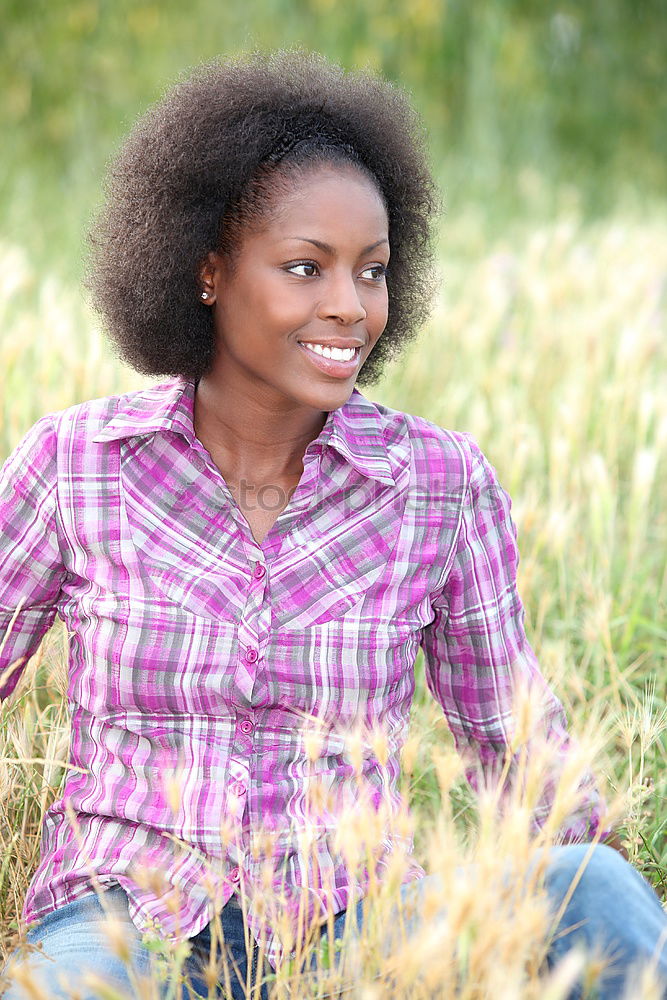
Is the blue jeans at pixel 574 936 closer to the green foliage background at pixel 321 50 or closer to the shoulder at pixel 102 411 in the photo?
the shoulder at pixel 102 411

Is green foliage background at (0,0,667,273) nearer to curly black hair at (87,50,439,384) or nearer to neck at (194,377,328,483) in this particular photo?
curly black hair at (87,50,439,384)

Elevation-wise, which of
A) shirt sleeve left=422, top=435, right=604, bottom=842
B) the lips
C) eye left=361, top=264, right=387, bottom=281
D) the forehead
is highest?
the forehead

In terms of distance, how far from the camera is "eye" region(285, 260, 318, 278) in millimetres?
1694

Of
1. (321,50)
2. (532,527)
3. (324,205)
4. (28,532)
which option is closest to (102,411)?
(28,532)

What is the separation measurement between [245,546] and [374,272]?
434 mm

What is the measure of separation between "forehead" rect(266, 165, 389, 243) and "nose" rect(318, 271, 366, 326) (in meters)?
0.06

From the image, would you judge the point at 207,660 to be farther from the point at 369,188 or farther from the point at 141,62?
the point at 141,62

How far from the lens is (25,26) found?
8.12 m

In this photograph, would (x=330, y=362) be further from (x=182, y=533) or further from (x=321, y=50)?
(x=321, y=50)

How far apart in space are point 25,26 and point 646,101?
5396 mm

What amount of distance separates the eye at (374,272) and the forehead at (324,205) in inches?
2.1

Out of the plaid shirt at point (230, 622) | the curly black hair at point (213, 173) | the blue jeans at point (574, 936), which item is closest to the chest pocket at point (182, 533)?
the plaid shirt at point (230, 622)

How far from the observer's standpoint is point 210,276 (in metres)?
1.85

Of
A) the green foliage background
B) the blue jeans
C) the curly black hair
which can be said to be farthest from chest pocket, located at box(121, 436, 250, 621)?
the green foliage background
